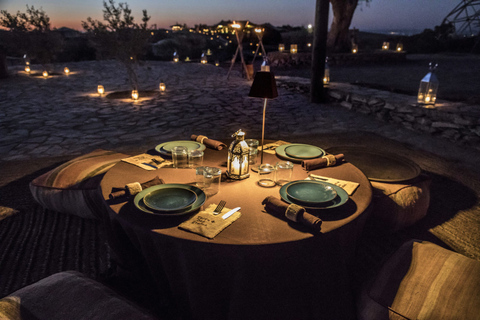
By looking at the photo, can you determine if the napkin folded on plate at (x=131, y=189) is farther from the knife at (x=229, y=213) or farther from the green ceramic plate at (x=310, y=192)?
the green ceramic plate at (x=310, y=192)

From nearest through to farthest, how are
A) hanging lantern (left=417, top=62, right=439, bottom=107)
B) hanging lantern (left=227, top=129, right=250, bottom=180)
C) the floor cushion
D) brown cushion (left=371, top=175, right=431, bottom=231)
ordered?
1. the floor cushion
2. hanging lantern (left=227, top=129, right=250, bottom=180)
3. brown cushion (left=371, top=175, right=431, bottom=231)
4. hanging lantern (left=417, top=62, right=439, bottom=107)

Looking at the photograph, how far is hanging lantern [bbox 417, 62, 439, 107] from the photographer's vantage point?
18.9 feet

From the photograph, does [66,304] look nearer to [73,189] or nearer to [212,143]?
[212,143]

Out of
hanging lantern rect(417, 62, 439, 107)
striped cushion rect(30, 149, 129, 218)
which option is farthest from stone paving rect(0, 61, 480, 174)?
striped cushion rect(30, 149, 129, 218)

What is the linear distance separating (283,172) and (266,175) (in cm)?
13

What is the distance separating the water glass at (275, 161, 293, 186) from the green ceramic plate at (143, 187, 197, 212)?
1.90 ft

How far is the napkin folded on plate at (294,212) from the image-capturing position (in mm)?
1459

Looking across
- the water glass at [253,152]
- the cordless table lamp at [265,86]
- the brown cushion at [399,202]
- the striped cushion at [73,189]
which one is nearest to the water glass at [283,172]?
the water glass at [253,152]

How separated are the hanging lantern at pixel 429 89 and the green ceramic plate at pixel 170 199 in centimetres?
573

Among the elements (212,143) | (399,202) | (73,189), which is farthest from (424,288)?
(73,189)

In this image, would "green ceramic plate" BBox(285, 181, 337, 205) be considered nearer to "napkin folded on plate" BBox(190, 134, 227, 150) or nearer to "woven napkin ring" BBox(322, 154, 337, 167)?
"woven napkin ring" BBox(322, 154, 337, 167)

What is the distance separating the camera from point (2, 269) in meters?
2.46

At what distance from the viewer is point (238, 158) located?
202cm

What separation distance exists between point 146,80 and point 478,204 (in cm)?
1154
